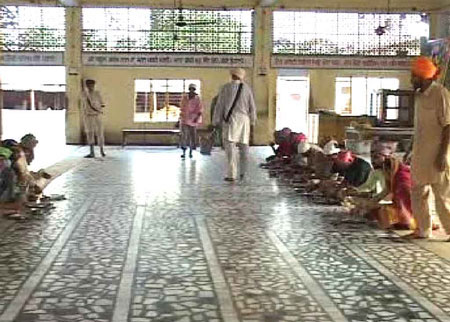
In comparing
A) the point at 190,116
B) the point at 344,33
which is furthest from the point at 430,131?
the point at 344,33

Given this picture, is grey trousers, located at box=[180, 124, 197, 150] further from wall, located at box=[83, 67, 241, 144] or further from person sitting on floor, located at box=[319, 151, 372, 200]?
person sitting on floor, located at box=[319, 151, 372, 200]

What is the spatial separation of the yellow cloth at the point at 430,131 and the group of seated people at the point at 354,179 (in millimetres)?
506

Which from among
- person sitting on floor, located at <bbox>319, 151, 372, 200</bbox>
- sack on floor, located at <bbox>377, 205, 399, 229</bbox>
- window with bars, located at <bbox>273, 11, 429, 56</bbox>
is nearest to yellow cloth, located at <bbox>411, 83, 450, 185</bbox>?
sack on floor, located at <bbox>377, 205, 399, 229</bbox>

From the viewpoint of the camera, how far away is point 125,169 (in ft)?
36.7

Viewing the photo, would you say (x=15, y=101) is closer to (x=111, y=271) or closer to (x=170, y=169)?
(x=170, y=169)

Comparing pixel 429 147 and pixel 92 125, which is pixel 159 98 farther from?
pixel 429 147

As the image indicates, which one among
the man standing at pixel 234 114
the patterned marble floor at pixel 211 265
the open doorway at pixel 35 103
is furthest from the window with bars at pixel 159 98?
the patterned marble floor at pixel 211 265

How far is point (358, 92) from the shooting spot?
749 inches

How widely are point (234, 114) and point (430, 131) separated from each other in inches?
164

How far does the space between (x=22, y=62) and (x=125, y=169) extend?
7646 millimetres

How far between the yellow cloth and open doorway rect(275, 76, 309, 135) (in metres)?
13.0

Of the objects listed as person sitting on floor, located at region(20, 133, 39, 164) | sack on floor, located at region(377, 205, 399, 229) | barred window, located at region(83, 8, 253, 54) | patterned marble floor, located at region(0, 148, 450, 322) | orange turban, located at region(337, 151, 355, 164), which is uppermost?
barred window, located at region(83, 8, 253, 54)

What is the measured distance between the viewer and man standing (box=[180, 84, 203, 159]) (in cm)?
1341

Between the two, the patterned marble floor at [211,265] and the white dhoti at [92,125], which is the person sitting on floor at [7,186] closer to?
the patterned marble floor at [211,265]
